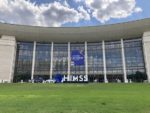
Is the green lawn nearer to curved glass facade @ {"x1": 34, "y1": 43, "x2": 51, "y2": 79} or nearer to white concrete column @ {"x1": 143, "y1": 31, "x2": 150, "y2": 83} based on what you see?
white concrete column @ {"x1": 143, "y1": 31, "x2": 150, "y2": 83}

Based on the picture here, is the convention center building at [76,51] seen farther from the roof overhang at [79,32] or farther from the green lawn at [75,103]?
the green lawn at [75,103]

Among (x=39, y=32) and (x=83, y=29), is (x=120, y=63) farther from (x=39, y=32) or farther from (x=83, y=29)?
(x=39, y=32)

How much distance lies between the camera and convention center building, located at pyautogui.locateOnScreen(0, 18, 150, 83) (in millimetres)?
Answer: 65188

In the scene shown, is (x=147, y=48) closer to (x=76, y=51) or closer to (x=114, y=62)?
(x=114, y=62)

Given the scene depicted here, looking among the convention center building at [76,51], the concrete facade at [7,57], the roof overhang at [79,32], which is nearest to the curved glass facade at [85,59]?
the convention center building at [76,51]

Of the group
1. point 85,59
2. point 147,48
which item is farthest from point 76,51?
point 147,48

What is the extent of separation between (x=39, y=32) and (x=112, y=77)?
1075 inches

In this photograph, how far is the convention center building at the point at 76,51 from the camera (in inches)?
2566

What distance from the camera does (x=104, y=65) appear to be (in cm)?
7019

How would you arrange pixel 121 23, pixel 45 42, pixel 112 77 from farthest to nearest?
1. pixel 45 42
2. pixel 112 77
3. pixel 121 23

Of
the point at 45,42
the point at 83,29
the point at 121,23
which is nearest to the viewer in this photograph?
the point at 121,23

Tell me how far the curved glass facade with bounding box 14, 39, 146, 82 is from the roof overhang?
9.64 ft

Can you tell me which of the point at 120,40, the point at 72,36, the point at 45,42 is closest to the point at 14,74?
Result: the point at 45,42

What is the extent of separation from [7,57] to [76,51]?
72.4 ft
